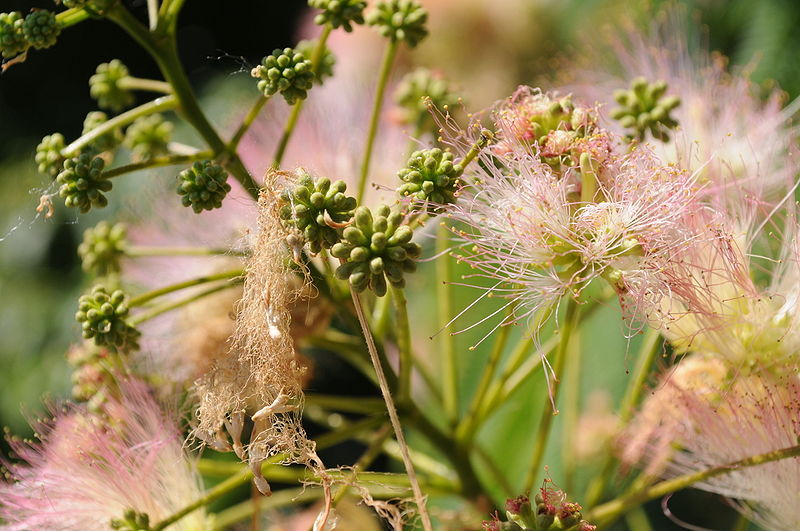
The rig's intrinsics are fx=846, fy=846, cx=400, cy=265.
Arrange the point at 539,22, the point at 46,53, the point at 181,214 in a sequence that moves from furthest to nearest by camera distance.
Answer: the point at 46,53 → the point at 539,22 → the point at 181,214

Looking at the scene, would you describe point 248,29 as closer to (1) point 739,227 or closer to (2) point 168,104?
(2) point 168,104

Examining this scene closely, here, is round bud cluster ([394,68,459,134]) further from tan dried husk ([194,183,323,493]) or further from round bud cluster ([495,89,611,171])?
tan dried husk ([194,183,323,493])

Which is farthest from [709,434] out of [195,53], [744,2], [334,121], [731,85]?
[195,53]

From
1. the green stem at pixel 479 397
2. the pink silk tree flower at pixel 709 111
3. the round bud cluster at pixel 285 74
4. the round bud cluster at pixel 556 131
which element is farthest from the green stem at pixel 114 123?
the pink silk tree flower at pixel 709 111

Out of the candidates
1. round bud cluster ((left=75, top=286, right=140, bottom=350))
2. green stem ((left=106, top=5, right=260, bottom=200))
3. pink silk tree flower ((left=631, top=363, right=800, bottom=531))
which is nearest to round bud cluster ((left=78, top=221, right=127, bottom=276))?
round bud cluster ((left=75, top=286, right=140, bottom=350))

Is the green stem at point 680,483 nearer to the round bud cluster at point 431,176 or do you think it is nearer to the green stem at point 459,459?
the green stem at point 459,459

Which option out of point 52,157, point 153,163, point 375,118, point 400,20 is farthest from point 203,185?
point 400,20
